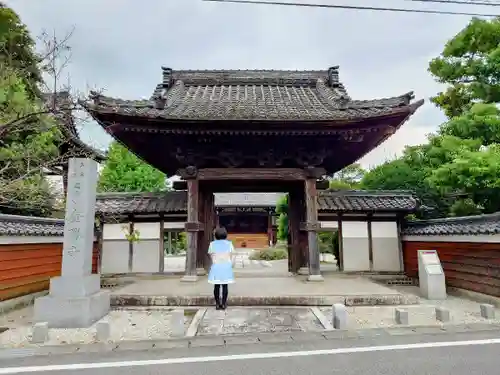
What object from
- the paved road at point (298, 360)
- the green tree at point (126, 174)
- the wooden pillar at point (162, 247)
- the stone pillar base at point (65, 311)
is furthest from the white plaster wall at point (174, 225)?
the green tree at point (126, 174)

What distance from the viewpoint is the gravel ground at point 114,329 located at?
4.90m

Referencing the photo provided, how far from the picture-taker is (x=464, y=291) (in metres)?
8.40

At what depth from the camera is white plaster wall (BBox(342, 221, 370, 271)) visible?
11.0 metres

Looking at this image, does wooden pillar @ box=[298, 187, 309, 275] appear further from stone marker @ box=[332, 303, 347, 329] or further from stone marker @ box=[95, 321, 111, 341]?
stone marker @ box=[95, 321, 111, 341]

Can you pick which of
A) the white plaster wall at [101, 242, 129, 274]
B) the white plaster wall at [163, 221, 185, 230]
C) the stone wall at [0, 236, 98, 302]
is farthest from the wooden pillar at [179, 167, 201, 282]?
the white plaster wall at [101, 242, 129, 274]

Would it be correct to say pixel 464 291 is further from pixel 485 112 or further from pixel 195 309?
pixel 195 309

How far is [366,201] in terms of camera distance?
1128cm

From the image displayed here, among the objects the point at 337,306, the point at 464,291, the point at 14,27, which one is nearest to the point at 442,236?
the point at 464,291

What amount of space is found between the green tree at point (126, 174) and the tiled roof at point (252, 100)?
17042mm

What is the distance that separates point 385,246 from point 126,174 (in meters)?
21.6

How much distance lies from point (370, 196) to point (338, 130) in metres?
Answer: 4.29

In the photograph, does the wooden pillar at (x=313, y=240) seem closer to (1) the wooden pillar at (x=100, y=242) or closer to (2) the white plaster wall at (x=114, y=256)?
(2) the white plaster wall at (x=114, y=256)

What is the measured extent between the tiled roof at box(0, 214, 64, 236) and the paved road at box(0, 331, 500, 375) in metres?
4.04

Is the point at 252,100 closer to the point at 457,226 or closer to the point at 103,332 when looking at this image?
the point at 457,226
